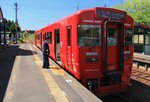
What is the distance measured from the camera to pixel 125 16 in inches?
431

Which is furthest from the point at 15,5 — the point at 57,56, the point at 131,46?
the point at 131,46

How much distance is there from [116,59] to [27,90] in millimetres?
3775

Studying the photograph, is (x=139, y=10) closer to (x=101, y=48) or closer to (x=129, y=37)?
(x=129, y=37)

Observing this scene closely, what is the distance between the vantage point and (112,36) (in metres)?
10.7

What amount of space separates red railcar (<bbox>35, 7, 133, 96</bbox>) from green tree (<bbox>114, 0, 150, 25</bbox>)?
36809 millimetres

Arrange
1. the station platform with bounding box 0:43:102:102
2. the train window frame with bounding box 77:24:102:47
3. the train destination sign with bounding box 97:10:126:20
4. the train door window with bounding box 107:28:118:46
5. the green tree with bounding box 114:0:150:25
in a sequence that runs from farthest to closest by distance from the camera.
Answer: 1. the green tree with bounding box 114:0:150:25
2. the train door window with bounding box 107:28:118:46
3. the train destination sign with bounding box 97:10:126:20
4. the train window frame with bounding box 77:24:102:47
5. the station platform with bounding box 0:43:102:102

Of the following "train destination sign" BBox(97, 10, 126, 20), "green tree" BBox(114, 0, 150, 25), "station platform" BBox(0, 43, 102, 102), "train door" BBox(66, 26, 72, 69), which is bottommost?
"station platform" BBox(0, 43, 102, 102)

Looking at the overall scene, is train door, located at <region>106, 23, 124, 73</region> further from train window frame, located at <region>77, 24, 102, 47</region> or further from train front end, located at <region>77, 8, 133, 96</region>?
train window frame, located at <region>77, 24, 102, 47</region>

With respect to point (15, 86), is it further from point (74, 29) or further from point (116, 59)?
point (116, 59)

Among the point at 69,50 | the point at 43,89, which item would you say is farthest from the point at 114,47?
the point at 43,89

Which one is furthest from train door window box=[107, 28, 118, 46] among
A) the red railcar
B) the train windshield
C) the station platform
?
the station platform

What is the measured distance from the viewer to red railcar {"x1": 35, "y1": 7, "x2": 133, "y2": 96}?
32.9 ft

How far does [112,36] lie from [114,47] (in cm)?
44

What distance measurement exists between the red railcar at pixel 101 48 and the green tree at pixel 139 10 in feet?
121
